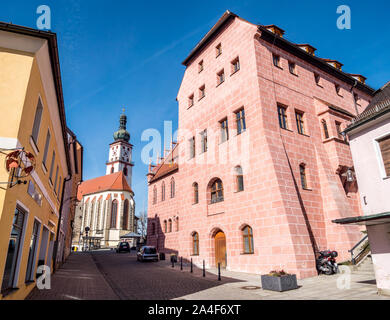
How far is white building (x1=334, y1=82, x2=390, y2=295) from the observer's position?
→ 8.91m

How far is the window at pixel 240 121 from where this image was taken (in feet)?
62.2

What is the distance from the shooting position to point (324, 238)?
654 inches

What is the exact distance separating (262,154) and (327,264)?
23.0 ft

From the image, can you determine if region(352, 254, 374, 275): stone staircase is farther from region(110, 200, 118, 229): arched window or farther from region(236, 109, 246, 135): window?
region(110, 200, 118, 229): arched window

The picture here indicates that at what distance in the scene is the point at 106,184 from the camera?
73.5 metres

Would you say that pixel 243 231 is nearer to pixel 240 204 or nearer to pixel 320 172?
Result: pixel 240 204

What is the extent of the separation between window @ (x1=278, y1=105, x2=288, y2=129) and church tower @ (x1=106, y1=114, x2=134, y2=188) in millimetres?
71371

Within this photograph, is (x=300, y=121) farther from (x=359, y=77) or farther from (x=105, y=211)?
(x=105, y=211)

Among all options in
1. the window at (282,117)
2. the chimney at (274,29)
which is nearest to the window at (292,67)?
the chimney at (274,29)

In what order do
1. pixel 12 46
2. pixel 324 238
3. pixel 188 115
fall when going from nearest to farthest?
pixel 12 46, pixel 324 238, pixel 188 115
